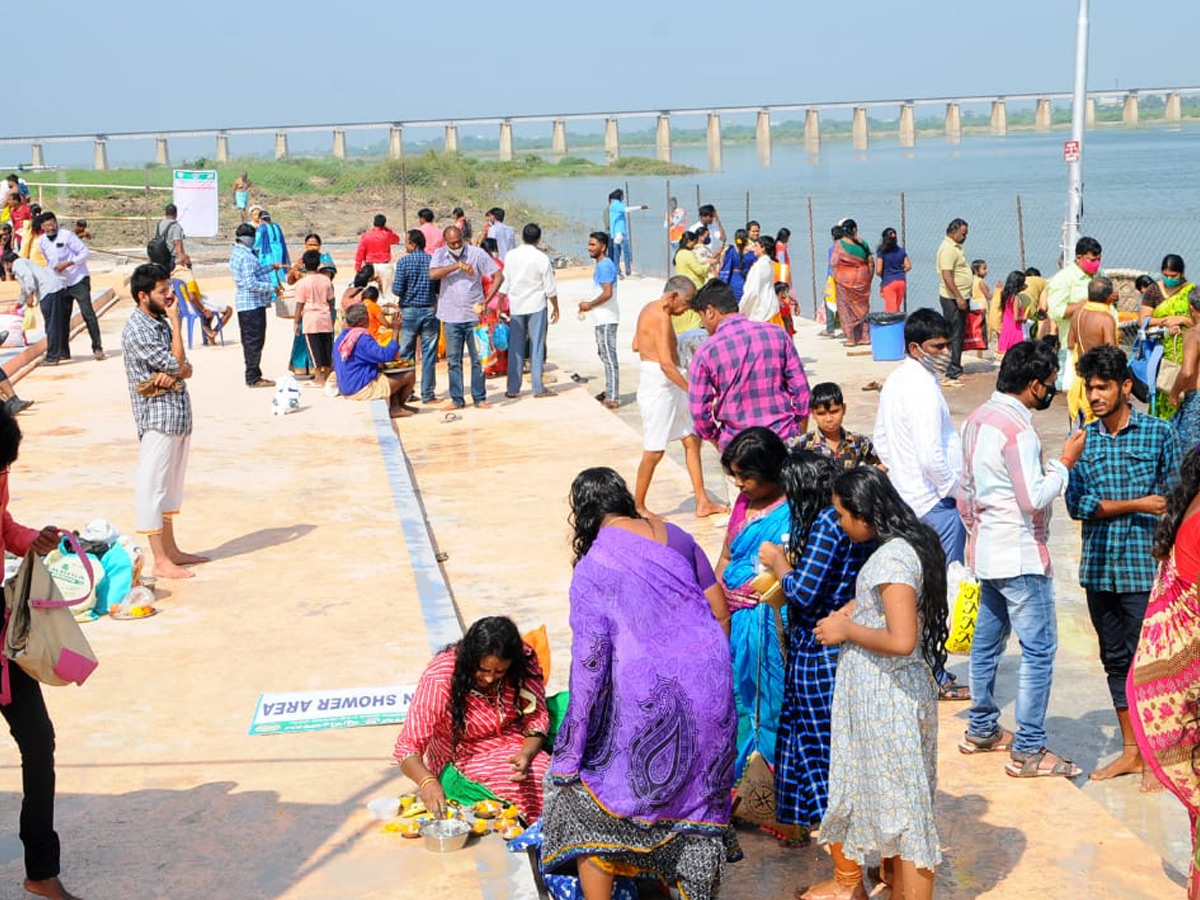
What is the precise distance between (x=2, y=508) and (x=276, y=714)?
1929mm

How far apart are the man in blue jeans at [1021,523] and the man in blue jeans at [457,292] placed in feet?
28.5

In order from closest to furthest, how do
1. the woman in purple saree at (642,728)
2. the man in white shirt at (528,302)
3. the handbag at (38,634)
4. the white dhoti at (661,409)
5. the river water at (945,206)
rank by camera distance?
1. the woman in purple saree at (642,728)
2. the handbag at (38,634)
3. the white dhoti at (661,409)
4. the man in white shirt at (528,302)
5. the river water at (945,206)

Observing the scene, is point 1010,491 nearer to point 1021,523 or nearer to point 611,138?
point 1021,523

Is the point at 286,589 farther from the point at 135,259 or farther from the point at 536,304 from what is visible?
the point at 135,259

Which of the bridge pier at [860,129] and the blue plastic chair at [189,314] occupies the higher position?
the blue plastic chair at [189,314]

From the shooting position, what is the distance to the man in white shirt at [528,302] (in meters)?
14.0

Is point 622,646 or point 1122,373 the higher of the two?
point 1122,373

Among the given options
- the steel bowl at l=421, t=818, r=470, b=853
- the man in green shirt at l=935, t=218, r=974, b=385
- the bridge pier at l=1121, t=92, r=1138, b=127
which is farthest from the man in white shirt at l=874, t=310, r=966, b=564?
the bridge pier at l=1121, t=92, r=1138, b=127

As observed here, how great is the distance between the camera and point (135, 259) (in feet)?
102

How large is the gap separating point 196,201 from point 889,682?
23214mm

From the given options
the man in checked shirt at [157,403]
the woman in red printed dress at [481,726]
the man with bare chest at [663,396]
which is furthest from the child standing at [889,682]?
the man with bare chest at [663,396]

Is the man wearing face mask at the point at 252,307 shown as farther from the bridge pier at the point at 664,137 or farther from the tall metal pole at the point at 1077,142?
the bridge pier at the point at 664,137

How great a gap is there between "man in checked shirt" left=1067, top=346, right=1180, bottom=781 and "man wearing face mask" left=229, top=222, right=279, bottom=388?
1093cm

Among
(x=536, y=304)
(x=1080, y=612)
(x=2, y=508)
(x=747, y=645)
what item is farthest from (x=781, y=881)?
(x=536, y=304)
